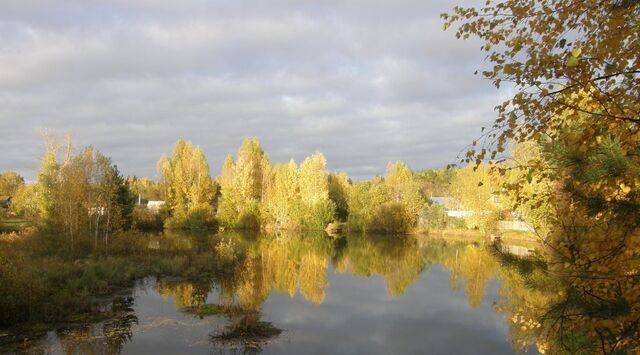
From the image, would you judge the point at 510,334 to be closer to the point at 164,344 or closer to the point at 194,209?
the point at 164,344

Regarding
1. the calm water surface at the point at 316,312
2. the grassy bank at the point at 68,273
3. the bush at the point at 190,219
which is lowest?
the calm water surface at the point at 316,312

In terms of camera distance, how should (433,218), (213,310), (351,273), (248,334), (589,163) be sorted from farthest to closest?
(433,218), (351,273), (213,310), (248,334), (589,163)

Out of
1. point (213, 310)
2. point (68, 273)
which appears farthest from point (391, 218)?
point (68, 273)

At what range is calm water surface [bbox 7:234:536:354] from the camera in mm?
12336

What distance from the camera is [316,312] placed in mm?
16984

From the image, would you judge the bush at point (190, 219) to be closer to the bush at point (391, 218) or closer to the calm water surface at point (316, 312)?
the bush at point (391, 218)

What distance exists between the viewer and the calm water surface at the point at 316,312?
40.5 ft

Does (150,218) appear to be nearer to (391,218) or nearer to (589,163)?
(391,218)

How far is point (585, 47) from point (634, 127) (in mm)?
1061

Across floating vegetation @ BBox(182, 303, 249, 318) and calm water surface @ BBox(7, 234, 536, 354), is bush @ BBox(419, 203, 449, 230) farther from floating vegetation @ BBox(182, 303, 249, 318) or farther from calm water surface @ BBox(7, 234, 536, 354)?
floating vegetation @ BBox(182, 303, 249, 318)

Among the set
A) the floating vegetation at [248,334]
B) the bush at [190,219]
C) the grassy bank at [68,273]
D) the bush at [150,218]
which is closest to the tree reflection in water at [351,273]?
the floating vegetation at [248,334]

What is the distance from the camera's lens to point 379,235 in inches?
2099

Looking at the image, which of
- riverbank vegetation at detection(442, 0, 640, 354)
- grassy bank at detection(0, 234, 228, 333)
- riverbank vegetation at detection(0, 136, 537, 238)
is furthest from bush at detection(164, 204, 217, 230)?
riverbank vegetation at detection(442, 0, 640, 354)

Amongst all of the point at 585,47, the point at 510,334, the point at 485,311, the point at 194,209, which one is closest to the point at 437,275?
the point at 485,311
